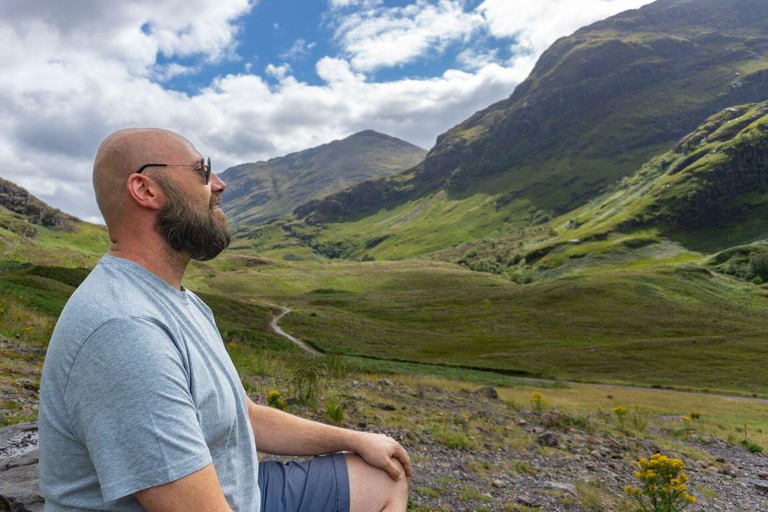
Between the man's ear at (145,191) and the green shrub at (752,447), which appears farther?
the green shrub at (752,447)

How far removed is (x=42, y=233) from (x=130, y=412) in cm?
14240

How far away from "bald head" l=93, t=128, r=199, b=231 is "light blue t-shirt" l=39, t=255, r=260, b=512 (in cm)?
42

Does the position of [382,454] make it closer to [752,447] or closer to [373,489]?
[373,489]

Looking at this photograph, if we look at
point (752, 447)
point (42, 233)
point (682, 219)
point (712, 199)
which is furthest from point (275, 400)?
point (712, 199)

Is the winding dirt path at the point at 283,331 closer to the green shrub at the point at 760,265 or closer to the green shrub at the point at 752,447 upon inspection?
the green shrub at the point at 752,447

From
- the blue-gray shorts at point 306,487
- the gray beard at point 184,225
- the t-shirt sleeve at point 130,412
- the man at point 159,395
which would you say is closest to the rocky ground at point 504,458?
the blue-gray shorts at point 306,487

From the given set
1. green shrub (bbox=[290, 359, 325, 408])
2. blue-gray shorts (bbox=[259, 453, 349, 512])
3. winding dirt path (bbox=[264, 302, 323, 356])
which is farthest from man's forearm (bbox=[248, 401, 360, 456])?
winding dirt path (bbox=[264, 302, 323, 356])

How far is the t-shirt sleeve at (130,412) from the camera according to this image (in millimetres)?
1576

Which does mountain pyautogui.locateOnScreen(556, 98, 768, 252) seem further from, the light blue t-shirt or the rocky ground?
the light blue t-shirt

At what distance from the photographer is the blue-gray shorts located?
274 centimetres

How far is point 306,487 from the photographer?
2.81 metres

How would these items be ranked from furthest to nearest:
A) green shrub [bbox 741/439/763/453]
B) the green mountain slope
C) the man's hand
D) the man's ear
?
the green mountain slope < green shrub [bbox 741/439/763/453] < the man's hand < the man's ear

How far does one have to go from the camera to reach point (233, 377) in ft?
7.88

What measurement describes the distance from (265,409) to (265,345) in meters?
27.9
